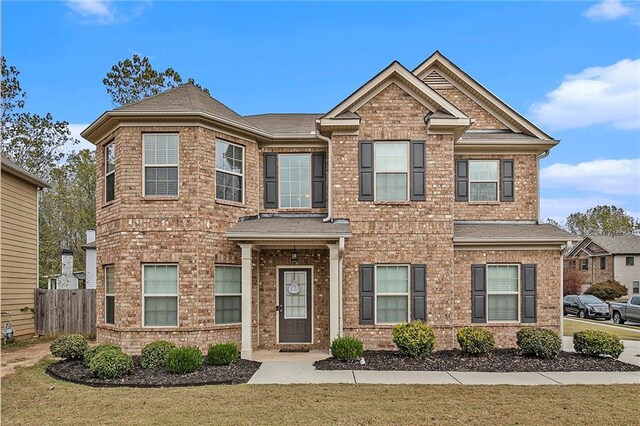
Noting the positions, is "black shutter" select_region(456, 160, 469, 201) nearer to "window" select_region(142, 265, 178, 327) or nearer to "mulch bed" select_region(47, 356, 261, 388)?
Result: "mulch bed" select_region(47, 356, 261, 388)

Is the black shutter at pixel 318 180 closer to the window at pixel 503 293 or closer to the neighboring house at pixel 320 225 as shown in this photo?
the neighboring house at pixel 320 225

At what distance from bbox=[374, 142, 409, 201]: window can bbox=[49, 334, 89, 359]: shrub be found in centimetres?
762

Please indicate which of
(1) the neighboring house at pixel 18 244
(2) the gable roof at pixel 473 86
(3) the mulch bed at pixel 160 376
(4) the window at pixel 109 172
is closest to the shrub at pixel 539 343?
(2) the gable roof at pixel 473 86

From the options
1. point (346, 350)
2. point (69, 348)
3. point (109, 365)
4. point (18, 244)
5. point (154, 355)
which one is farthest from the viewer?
point (18, 244)

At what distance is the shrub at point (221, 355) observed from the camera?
10.8 metres

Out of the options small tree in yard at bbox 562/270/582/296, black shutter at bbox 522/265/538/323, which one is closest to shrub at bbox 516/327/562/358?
black shutter at bbox 522/265/538/323

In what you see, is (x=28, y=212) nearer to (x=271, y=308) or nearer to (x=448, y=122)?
(x=271, y=308)

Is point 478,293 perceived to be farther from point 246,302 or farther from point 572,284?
point 572,284

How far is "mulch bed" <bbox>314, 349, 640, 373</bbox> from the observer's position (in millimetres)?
10922

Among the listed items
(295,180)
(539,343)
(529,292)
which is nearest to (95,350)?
(295,180)

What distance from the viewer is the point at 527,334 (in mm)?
11984

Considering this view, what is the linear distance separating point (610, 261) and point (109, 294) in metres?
40.7

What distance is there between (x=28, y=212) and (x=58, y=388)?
10.0 metres

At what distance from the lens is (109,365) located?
9781 mm
